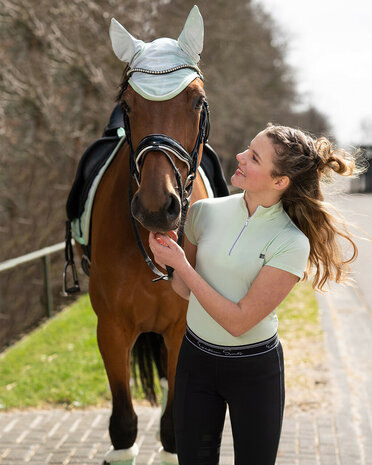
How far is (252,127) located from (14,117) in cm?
1851

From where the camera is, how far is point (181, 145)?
2.47m

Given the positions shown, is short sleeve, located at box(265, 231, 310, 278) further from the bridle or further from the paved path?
the paved path

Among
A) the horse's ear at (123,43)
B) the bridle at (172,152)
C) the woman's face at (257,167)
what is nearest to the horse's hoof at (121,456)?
the bridle at (172,152)

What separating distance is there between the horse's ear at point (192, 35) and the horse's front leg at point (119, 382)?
1.49 metres

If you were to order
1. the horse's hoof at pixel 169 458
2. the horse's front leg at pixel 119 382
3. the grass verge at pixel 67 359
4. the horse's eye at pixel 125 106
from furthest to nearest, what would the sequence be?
1. the grass verge at pixel 67 359
2. the horse's hoof at pixel 169 458
3. the horse's front leg at pixel 119 382
4. the horse's eye at pixel 125 106

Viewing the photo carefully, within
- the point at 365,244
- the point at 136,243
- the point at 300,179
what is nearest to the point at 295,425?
the point at 136,243

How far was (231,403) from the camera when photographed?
2180mm

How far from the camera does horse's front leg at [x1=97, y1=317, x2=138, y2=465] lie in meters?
3.10

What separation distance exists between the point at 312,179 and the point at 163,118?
28.0 inches

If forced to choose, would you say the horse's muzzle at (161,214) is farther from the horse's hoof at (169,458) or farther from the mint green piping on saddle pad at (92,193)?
the horse's hoof at (169,458)

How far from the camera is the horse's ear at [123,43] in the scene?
2697 millimetres

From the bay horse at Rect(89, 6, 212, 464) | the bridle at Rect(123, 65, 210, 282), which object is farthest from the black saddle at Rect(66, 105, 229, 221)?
the bridle at Rect(123, 65, 210, 282)

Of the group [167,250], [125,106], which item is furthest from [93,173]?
[167,250]

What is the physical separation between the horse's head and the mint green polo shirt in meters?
0.17
